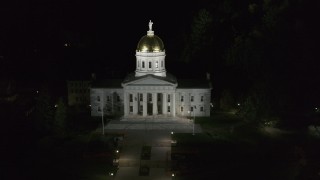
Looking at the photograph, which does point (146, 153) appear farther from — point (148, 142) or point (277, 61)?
point (277, 61)

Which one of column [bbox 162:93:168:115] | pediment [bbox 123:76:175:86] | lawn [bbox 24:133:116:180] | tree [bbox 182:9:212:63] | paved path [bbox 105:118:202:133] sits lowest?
lawn [bbox 24:133:116:180]

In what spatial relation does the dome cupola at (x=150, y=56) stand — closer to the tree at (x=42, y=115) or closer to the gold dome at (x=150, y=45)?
the gold dome at (x=150, y=45)

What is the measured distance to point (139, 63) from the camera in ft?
262

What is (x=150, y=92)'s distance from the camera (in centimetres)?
7762

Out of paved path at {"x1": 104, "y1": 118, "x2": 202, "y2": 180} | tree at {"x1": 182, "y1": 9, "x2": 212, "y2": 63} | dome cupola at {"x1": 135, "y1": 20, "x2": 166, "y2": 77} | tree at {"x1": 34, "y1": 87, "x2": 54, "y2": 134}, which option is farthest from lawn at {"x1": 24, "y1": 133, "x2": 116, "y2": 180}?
tree at {"x1": 182, "y1": 9, "x2": 212, "y2": 63}

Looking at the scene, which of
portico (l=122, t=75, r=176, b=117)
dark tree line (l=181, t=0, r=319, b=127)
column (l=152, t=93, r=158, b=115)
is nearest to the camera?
dark tree line (l=181, t=0, r=319, b=127)

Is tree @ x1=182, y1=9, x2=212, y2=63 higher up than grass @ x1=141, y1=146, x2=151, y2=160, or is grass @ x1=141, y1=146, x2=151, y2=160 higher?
tree @ x1=182, y1=9, x2=212, y2=63

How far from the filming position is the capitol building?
7756 cm

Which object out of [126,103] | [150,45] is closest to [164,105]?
[126,103]

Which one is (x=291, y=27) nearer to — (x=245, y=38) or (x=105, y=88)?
(x=245, y=38)

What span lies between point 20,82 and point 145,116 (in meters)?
24.6

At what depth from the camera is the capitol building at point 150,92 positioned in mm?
77562

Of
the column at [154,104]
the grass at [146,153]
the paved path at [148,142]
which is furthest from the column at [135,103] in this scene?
the grass at [146,153]

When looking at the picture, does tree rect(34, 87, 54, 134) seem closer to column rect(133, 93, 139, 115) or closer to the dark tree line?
column rect(133, 93, 139, 115)
